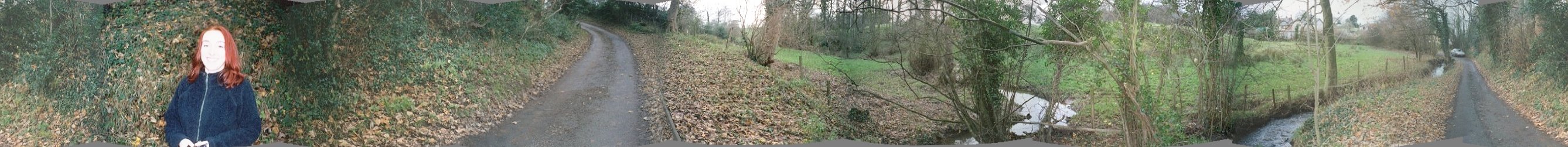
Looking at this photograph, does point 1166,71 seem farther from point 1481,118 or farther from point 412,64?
point 412,64

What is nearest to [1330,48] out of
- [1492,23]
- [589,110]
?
[1492,23]

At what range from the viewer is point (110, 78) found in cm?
387

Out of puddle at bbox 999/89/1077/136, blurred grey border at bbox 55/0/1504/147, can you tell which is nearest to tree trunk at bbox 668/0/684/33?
blurred grey border at bbox 55/0/1504/147

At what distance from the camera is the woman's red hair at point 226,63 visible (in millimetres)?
3822

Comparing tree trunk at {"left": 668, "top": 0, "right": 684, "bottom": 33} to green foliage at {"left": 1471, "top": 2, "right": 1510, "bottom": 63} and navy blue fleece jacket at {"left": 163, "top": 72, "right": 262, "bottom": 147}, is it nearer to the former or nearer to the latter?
navy blue fleece jacket at {"left": 163, "top": 72, "right": 262, "bottom": 147}

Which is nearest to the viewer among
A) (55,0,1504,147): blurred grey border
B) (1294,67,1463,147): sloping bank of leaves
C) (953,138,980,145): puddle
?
(55,0,1504,147): blurred grey border

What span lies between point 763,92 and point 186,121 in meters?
2.50

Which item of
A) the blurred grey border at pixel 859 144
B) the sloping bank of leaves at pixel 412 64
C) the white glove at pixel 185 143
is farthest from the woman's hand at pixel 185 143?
the sloping bank of leaves at pixel 412 64

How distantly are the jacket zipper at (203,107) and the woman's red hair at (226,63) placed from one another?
5 cm

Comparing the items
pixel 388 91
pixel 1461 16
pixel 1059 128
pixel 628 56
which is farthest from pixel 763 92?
pixel 1461 16

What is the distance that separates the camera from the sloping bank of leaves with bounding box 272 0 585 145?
3.91 m

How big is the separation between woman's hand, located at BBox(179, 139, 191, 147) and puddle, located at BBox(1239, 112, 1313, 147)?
4.86 m

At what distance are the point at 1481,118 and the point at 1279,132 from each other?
807 millimetres

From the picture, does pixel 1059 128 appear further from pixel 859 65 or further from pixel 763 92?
pixel 763 92
